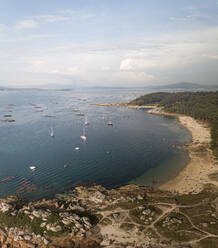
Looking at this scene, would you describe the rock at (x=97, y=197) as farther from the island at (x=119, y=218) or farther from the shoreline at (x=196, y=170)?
the shoreline at (x=196, y=170)

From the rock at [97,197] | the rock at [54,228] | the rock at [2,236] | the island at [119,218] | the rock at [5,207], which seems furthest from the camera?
the rock at [97,197]

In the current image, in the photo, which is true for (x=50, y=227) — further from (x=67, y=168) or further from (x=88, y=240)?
(x=67, y=168)

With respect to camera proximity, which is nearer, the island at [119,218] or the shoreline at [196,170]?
the island at [119,218]

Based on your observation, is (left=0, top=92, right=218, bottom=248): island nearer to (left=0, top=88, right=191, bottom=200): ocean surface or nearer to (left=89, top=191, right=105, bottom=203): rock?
(left=89, top=191, right=105, bottom=203): rock

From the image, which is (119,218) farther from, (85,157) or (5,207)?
(85,157)

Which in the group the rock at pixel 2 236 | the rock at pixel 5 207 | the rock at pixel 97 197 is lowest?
the rock at pixel 2 236

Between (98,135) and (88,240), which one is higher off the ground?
(98,135)

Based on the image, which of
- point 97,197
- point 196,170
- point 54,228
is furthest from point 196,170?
point 54,228

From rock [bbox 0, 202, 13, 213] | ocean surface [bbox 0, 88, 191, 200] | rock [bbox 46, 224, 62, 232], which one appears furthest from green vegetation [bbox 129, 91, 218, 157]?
rock [bbox 0, 202, 13, 213]

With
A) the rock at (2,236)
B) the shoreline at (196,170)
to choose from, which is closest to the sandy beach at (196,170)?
the shoreline at (196,170)

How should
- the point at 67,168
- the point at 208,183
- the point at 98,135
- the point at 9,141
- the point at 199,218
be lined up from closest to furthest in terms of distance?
the point at 199,218, the point at 208,183, the point at 67,168, the point at 9,141, the point at 98,135

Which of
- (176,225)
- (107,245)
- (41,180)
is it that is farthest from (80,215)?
(41,180)
